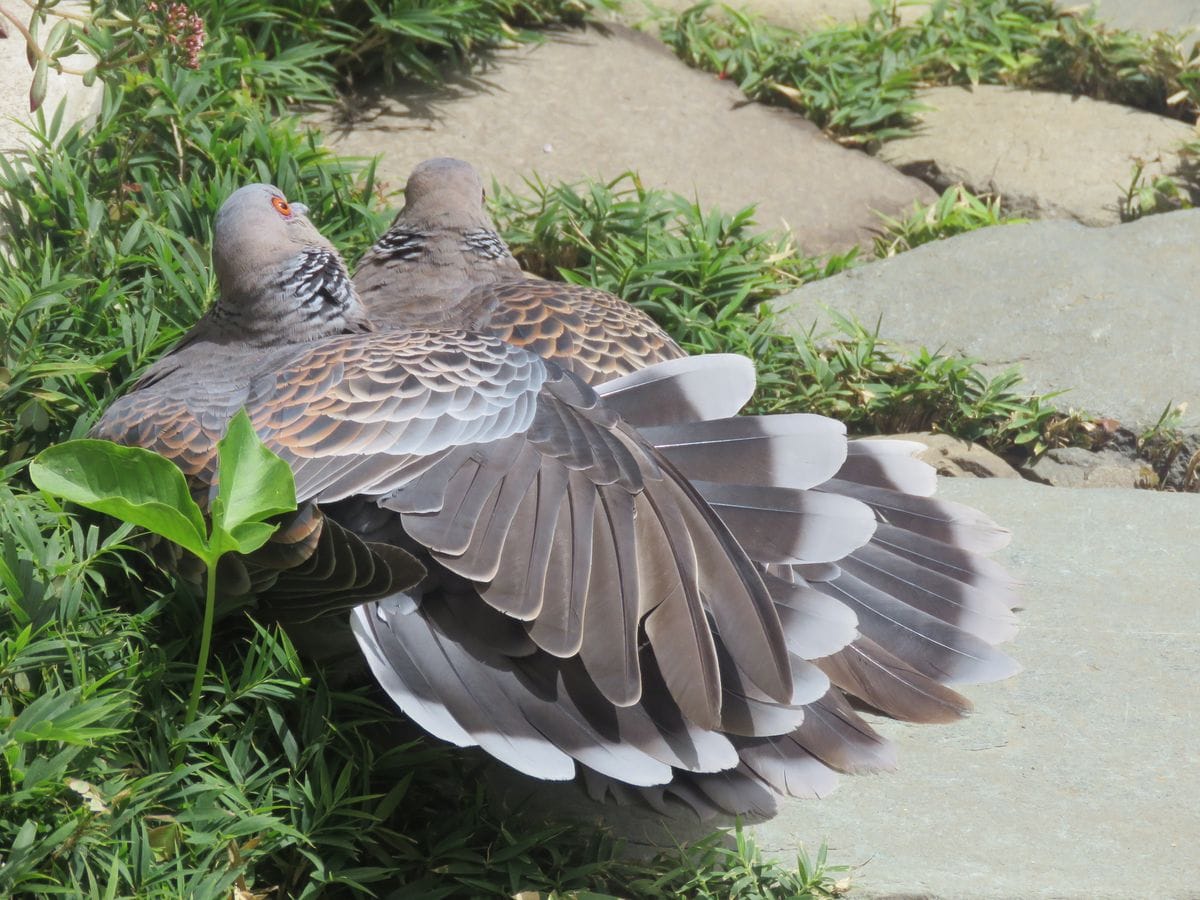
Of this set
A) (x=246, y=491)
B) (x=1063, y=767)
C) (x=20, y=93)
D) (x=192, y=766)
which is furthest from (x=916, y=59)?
(x=192, y=766)

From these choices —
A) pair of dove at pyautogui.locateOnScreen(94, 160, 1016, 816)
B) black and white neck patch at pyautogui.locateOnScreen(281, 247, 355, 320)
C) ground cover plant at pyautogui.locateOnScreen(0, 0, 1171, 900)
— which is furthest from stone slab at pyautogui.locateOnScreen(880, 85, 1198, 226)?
black and white neck patch at pyautogui.locateOnScreen(281, 247, 355, 320)

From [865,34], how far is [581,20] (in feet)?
4.21

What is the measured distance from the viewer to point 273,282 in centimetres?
314

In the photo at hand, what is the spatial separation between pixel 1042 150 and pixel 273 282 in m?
3.87

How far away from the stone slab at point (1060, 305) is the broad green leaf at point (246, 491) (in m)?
2.65

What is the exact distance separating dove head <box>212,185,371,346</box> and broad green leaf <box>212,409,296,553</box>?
0.83 meters

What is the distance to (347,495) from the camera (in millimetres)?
2592

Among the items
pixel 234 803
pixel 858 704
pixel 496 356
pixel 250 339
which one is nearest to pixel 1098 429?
pixel 858 704

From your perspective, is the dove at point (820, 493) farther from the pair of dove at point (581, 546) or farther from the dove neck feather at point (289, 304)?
the dove neck feather at point (289, 304)

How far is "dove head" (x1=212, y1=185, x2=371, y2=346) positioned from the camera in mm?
3146

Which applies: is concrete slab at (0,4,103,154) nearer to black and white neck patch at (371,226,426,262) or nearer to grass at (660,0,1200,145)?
black and white neck patch at (371,226,426,262)

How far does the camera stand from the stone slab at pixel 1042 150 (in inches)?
223

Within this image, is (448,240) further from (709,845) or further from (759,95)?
(759,95)

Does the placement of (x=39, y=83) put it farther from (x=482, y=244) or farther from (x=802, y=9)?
(x=802, y=9)
